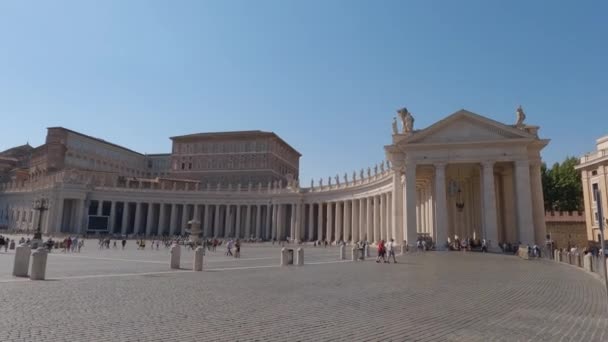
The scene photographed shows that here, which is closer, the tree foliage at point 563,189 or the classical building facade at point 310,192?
the classical building facade at point 310,192

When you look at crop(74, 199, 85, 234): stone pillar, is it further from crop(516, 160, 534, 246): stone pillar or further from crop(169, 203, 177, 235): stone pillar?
crop(516, 160, 534, 246): stone pillar

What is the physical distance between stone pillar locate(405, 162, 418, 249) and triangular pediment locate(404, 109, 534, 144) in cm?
308

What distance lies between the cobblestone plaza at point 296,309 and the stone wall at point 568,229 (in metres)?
45.9

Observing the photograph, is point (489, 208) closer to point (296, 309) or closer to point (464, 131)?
point (464, 131)

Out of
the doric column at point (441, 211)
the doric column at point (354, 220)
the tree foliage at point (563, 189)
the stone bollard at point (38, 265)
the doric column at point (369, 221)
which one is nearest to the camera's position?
the stone bollard at point (38, 265)

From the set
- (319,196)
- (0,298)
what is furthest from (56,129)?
(0,298)

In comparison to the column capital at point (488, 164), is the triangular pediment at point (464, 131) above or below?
above

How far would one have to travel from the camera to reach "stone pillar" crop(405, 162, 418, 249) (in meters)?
38.9

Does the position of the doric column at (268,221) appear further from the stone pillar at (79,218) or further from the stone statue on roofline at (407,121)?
the stone statue on roofline at (407,121)

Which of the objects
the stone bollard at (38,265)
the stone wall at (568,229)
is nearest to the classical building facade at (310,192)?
the stone wall at (568,229)

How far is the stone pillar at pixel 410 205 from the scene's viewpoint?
3888cm

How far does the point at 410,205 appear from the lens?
39281 millimetres

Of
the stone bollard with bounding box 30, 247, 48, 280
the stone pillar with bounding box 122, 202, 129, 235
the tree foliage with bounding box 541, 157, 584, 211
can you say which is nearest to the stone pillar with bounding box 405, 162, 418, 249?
the stone bollard with bounding box 30, 247, 48, 280

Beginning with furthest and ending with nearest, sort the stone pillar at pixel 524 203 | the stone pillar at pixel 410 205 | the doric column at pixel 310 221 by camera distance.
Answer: the doric column at pixel 310 221 → the stone pillar at pixel 410 205 → the stone pillar at pixel 524 203
